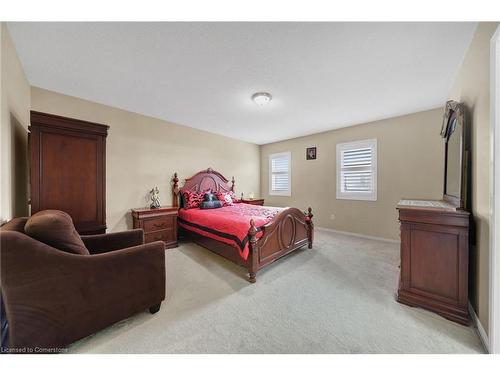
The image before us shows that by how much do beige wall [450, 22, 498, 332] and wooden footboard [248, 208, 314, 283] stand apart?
178cm

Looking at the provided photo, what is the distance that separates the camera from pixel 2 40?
1.49 m


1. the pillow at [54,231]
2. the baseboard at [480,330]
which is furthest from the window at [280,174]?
the pillow at [54,231]

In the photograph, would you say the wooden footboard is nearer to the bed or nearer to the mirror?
the bed

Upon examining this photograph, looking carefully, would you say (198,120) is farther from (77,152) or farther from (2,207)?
(2,207)

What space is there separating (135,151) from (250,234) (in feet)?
8.84

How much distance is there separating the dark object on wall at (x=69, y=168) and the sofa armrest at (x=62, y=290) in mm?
1091

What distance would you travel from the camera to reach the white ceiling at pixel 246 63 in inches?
61.4

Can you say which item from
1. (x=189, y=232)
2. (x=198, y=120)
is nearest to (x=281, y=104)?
(x=198, y=120)

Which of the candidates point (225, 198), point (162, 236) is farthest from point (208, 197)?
point (162, 236)

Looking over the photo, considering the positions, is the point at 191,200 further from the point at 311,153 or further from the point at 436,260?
the point at 436,260

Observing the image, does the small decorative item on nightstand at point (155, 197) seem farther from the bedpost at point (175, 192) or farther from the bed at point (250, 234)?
the bed at point (250, 234)

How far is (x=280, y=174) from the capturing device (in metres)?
5.58

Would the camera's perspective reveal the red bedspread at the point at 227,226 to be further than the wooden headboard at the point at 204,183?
No

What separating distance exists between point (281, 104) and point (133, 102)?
2.37 metres
